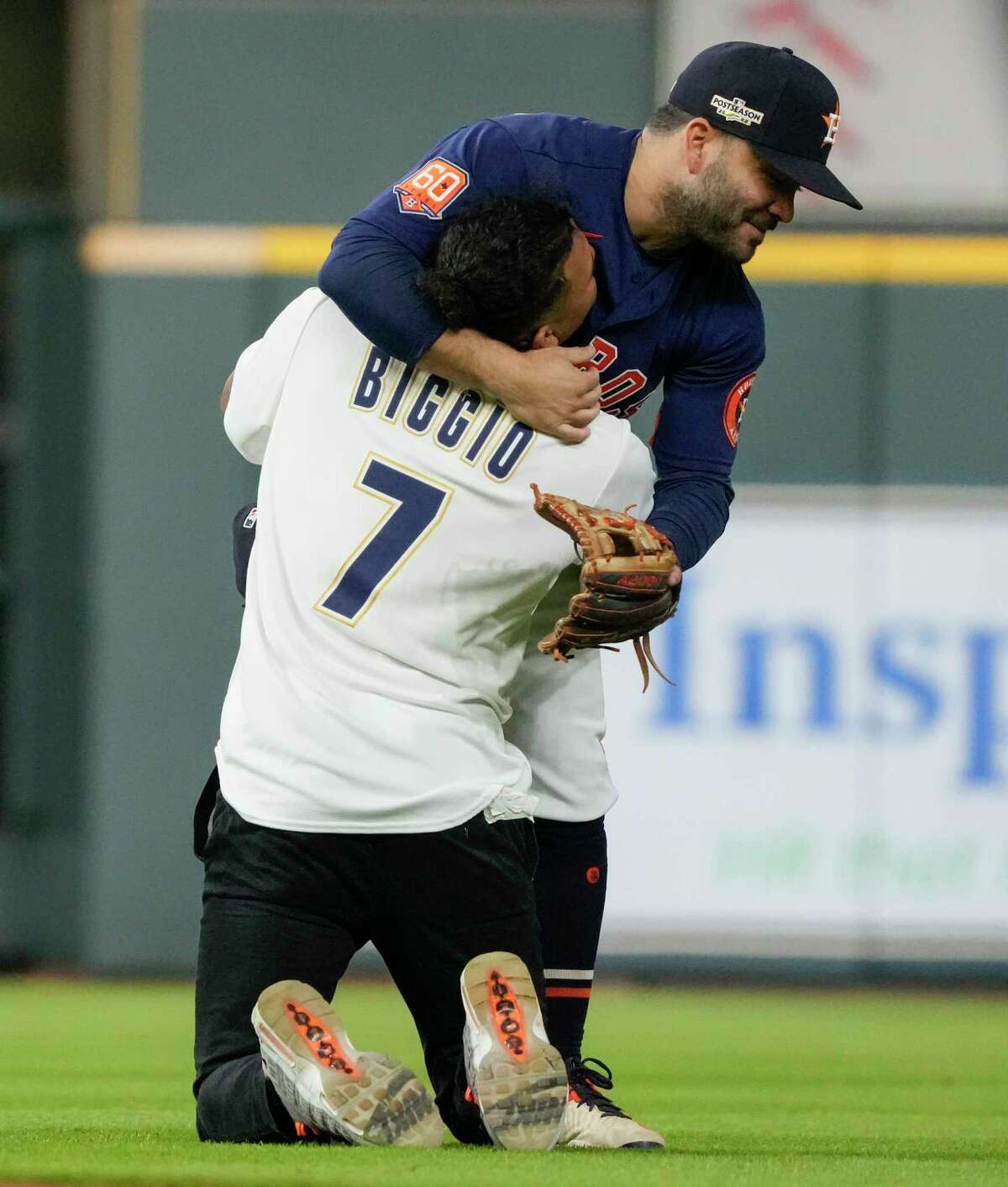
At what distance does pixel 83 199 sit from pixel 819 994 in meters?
4.33

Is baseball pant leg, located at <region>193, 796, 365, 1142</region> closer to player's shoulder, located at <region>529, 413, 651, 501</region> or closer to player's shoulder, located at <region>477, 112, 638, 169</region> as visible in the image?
player's shoulder, located at <region>529, 413, 651, 501</region>

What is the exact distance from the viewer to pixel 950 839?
7398mm

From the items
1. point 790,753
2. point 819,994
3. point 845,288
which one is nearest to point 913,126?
point 845,288

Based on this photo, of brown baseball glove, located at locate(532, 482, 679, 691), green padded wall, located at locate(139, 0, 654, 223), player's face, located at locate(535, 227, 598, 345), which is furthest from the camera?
green padded wall, located at locate(139, 0, 654, 223)

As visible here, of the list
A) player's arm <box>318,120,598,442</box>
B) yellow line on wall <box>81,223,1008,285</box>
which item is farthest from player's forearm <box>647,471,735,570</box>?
yellow line on wall <box>81,223,1008,285</box>

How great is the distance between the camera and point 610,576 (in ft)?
9.65

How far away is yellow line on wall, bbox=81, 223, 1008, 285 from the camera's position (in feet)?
25.2

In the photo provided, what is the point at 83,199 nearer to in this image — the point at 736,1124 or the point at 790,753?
the point at 790,753

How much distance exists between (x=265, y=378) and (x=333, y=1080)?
109 centimetres

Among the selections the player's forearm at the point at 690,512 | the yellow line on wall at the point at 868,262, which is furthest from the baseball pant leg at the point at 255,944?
the yellow line on wall at the point at 868,262

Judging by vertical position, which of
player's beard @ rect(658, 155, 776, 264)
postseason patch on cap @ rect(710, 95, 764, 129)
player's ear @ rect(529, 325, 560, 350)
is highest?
postseason patch on cap @ rect(710, 95, 764, 129)

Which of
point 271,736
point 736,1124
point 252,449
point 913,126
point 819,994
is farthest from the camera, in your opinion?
point 913,126

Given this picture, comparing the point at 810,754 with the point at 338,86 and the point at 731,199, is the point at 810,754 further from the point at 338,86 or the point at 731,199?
the point at 731,199

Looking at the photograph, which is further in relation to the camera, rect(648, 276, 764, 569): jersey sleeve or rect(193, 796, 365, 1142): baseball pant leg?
rect(648, 276, 764, 569): jersey sleeve
